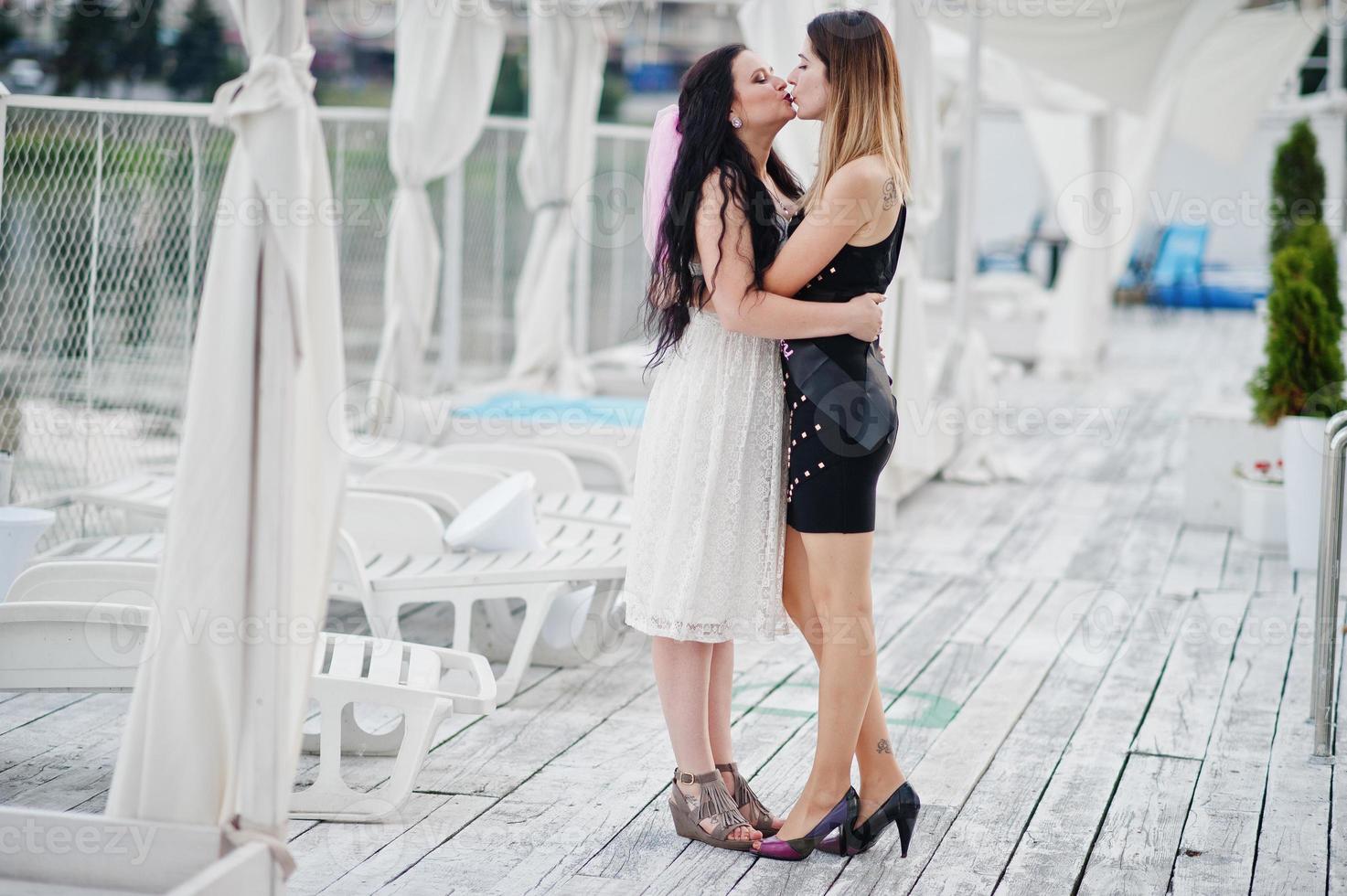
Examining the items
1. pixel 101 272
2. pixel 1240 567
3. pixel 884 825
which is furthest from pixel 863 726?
pixel 101 272

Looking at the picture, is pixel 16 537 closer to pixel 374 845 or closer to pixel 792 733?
pixel 374 845

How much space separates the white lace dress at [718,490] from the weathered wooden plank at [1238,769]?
98cm

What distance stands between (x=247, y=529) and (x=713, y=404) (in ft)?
3.14

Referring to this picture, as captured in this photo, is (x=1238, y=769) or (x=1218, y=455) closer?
(x=1238, y=769)

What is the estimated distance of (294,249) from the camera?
2.30 meters

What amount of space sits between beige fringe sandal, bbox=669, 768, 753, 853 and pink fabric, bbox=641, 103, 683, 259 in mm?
1069

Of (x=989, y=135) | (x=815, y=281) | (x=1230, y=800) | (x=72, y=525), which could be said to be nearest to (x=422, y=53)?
(x=72, y=525)

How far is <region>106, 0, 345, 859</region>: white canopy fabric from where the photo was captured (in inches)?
90.0

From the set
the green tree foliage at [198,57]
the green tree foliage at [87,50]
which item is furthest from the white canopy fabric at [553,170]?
the green tree foliage at [198,57]

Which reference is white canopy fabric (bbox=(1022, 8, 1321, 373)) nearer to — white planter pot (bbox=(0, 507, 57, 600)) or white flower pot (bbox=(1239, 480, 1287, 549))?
white flower pot (bbox=(1239, 480, 1287, 549))

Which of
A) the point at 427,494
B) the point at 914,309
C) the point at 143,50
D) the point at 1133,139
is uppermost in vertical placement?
the point at 143,50

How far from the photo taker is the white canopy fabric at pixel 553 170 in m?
7.52

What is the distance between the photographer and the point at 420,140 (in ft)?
21.2

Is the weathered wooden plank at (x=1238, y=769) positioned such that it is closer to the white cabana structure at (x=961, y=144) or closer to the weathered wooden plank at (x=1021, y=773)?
the weathered wooden plank at (x=1021, y=773)
